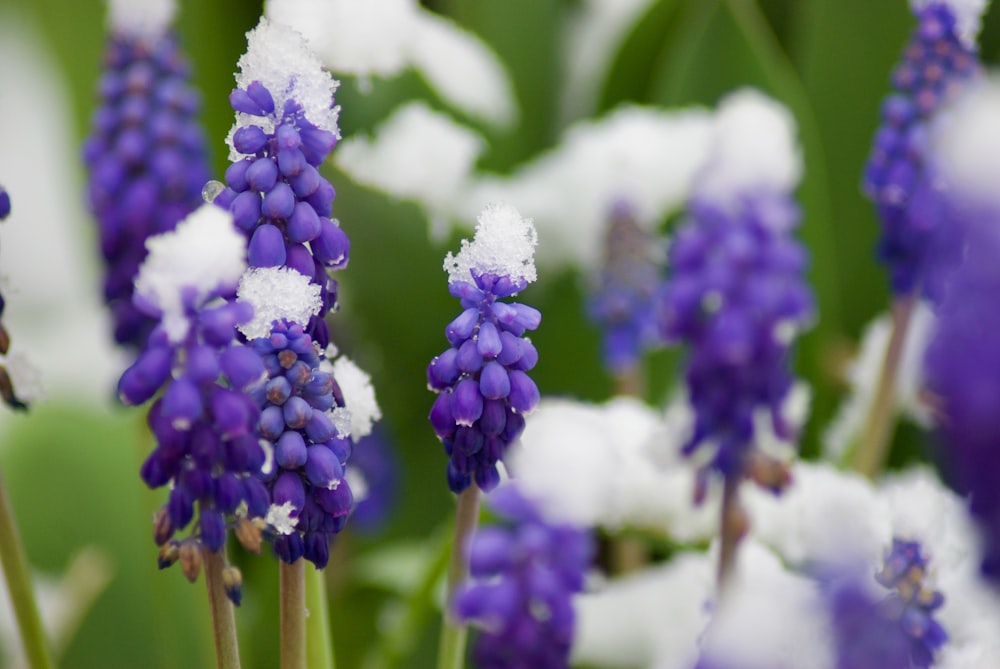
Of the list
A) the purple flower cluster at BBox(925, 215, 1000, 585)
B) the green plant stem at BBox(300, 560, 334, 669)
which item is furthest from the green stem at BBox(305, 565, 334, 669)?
the purple flower cluster at BBox(925, 215, 1000, 585)

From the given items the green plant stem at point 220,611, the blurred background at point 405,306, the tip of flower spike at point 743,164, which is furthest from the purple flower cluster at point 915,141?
the green plant stem at point 220,611

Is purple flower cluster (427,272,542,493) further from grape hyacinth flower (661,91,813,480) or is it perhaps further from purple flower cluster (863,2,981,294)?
purple flower cluster (863,2,981,294)

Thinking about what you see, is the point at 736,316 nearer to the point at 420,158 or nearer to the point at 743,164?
the point at 743,164

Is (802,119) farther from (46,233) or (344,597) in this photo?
(46,233)

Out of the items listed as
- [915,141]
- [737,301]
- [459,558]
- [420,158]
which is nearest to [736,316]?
[737,301]

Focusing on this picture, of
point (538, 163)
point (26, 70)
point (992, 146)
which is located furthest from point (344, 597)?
point (26, 70)

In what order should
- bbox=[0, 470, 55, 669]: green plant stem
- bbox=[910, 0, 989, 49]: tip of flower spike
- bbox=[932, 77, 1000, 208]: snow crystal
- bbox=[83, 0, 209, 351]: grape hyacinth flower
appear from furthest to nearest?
1. bbox=[83, 0, 209, 351]: grape hyacinth flower
2. bbox=[910, 0, 989, 49]: tip of flower spike
3. bbox=[0, 470, 55, 669]: green plant stem
4. bbox=[932, 77, 1000, 208]: snow crystal
